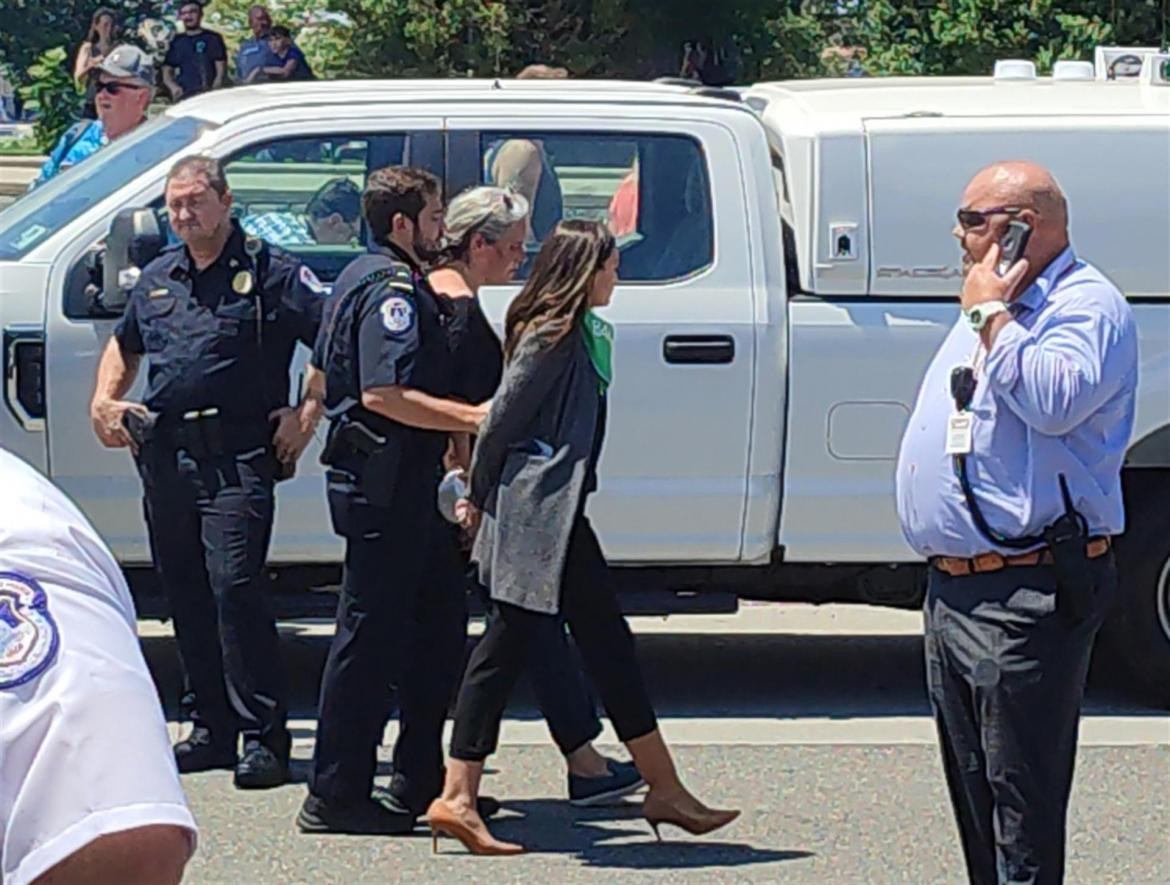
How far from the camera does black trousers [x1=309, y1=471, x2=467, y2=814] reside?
520 centimetres

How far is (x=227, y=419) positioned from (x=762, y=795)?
1806 mm

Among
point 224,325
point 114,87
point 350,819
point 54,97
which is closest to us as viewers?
point 350,819

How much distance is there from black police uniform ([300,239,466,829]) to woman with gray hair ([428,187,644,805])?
63mm

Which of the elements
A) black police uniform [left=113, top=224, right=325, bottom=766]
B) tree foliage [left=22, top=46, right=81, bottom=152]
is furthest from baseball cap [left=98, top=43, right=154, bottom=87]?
tree foliage [left=22, top=46, right=81, bottom=152]

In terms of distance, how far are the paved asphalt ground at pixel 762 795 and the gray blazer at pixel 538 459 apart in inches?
29.9

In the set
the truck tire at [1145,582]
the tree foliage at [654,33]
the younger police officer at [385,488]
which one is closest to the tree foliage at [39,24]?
the tree foliage at [654,33]

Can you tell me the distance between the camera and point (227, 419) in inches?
221

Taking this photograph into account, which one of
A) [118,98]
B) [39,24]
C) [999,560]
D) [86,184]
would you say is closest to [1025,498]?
[999,560]

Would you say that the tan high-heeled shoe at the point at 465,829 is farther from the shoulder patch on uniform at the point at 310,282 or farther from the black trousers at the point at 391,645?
the shoulder patch on uniform at the point at 310,282

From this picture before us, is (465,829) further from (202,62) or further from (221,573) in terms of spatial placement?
(202,62)

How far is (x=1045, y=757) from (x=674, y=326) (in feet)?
8.07

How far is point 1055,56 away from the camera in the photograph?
63.9 feet

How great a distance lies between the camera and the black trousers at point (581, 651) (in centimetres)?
513

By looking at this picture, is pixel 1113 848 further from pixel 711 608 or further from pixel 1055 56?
pixel 1055 56
